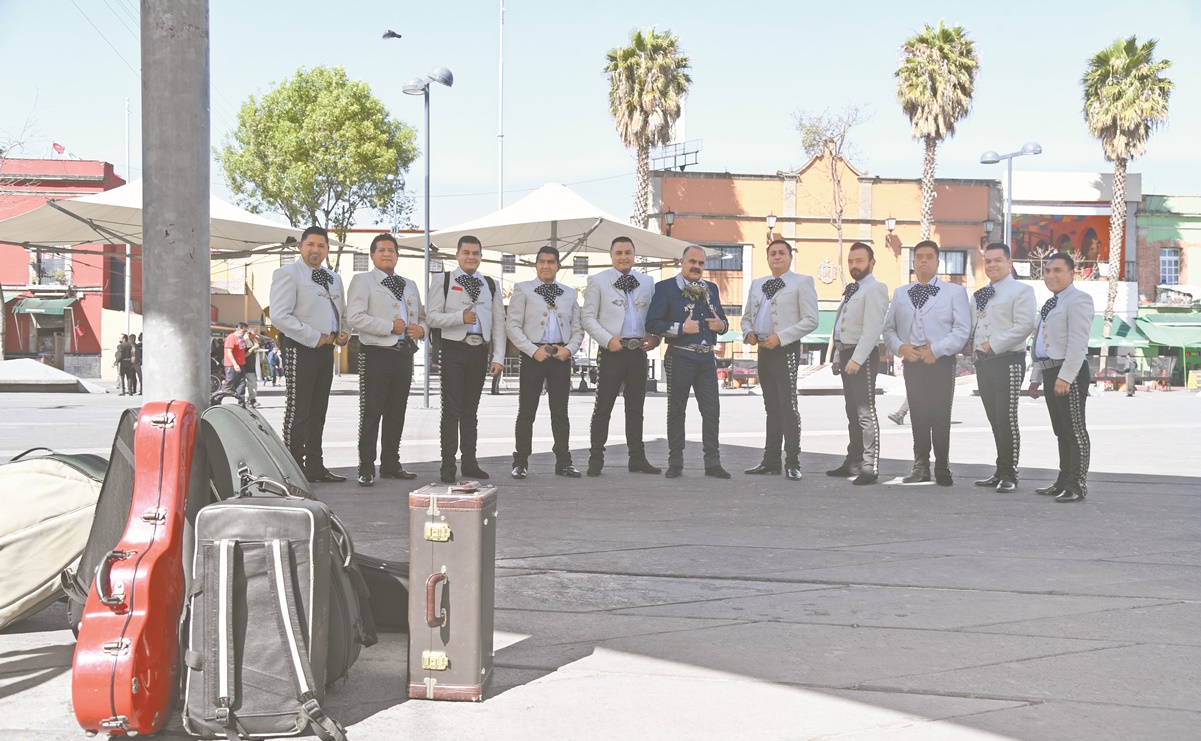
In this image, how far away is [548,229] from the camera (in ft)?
55.7

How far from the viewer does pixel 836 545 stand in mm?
6023

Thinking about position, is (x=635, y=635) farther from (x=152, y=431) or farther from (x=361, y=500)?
(x=361, y=500)

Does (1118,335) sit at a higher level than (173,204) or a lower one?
lower

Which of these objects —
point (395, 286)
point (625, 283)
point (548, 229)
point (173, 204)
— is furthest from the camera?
point (548, 229)

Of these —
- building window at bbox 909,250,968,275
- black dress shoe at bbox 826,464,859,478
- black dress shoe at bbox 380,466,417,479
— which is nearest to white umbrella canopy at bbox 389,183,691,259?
black dress shoe at bbox 380,466,417,479

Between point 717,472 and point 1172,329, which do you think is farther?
point 1172,329

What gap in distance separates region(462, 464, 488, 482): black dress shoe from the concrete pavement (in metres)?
0.20

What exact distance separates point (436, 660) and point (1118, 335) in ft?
155

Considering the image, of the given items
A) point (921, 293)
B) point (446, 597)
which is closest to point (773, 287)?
point (921, 293)

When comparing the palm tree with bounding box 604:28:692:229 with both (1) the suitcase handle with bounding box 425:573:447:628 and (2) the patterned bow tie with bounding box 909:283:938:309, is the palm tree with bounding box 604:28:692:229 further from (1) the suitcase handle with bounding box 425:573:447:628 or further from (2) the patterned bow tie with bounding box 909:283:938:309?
(1) the suitcase handle with bounding box 425:573:447:628

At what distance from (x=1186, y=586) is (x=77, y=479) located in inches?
195

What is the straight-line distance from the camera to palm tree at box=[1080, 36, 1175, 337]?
41312mm

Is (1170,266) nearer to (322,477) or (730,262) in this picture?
(730,262)

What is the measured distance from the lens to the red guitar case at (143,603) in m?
2.93
